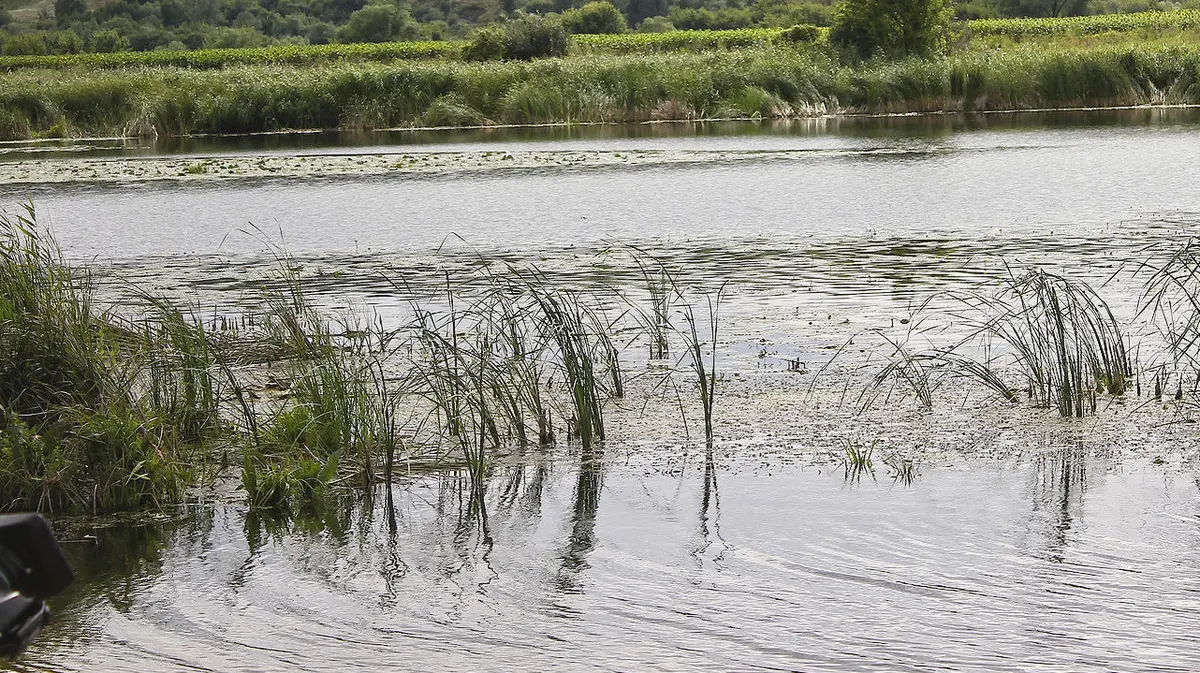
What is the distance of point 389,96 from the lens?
41031 millimetres

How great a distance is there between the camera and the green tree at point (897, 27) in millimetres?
42531

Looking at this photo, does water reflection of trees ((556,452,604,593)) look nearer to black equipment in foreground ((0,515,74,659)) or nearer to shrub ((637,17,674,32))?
black equipment in foreground ((0,515,74,659))

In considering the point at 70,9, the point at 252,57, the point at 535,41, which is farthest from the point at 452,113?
the point at 70,9

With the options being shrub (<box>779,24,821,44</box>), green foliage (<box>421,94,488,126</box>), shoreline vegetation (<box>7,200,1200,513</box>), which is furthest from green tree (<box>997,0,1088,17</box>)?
shoreline vegetation (<box>7,200,1200,513</box>)

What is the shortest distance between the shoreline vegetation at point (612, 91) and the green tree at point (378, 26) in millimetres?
45108

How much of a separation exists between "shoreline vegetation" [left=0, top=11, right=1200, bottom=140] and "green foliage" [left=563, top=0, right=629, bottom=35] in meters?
37.3

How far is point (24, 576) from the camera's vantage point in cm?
167

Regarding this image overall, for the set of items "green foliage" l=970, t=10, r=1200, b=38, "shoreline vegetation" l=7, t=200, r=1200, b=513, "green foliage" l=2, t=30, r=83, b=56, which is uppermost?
"green foliage" l=2, t=30, r=83, b=56

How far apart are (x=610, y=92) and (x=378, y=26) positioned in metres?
52.0

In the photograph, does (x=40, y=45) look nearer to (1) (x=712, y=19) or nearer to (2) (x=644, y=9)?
(1) (x=712, y=19)

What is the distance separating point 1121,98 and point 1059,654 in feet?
121

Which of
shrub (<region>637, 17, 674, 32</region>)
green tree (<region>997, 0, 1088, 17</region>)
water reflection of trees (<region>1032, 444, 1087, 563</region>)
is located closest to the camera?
water reflection of trees (<region>1032, 444, 1087, 563</region>)

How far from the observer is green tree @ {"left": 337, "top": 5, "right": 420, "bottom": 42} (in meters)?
87.4

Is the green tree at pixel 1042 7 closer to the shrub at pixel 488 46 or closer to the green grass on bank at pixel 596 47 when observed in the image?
the green grass on bank at pixel 596 47
